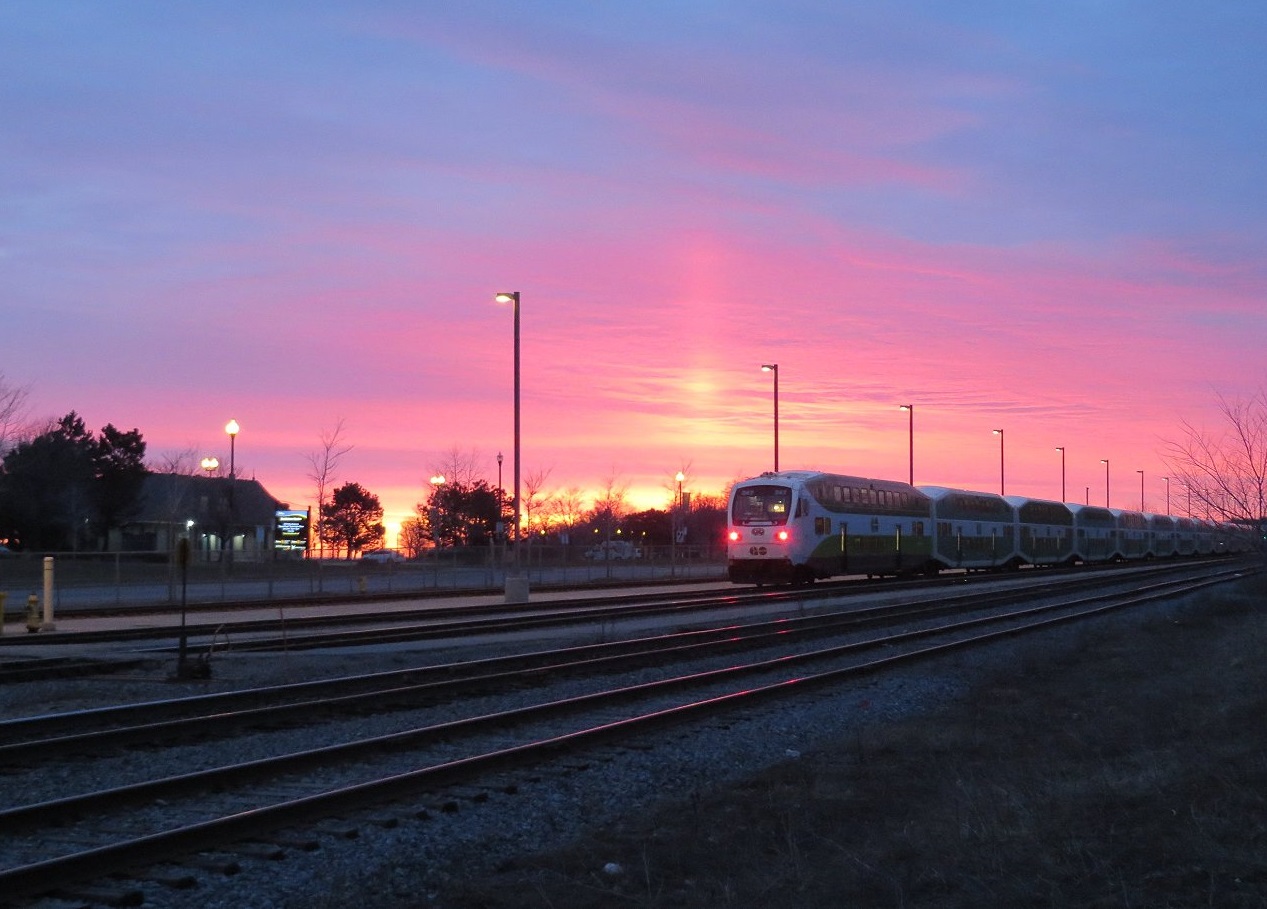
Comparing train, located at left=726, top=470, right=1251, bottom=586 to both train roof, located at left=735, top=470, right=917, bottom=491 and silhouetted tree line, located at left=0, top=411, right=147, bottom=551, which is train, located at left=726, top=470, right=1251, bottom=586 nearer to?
train roof, located at left=735, top=470, right=917, bottom=491

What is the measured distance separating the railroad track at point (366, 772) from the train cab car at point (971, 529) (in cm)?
3579

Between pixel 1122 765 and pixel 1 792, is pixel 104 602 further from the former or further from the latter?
pixel 1122 765

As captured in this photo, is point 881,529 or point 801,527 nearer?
point 801,527

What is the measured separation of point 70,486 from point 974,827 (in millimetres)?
73070

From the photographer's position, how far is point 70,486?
237ft

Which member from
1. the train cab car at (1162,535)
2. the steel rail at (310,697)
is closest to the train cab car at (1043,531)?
the train cab car at (1162,535)

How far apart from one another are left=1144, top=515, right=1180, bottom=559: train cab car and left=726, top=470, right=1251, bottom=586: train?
17.7 metres

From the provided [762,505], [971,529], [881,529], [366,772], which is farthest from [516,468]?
[971,529]

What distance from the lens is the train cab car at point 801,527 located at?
41.0 metres

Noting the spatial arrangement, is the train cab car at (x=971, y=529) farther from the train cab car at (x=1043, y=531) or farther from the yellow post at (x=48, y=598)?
the yellow post at (x=48, y=598)

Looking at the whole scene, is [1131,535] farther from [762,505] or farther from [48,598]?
[48,598]

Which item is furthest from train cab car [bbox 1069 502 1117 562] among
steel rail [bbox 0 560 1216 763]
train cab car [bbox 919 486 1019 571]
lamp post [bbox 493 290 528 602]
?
steel rail [bbox 0 560 1216 763]

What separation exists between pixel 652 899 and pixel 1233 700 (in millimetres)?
8984

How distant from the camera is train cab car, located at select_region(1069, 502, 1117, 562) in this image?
2889 inches
